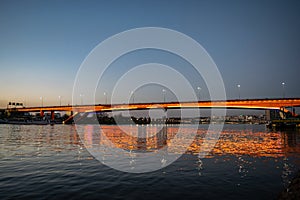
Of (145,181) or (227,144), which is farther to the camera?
(227,144)

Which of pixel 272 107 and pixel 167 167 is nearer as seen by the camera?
pixel 167 167

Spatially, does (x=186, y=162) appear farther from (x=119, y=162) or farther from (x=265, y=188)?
(x=265, y=188)

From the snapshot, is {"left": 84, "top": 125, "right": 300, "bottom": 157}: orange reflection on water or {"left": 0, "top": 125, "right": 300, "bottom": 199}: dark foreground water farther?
{"left": 84, "top": 125, "right": 300, "bottom": 157}: orange reflection on water

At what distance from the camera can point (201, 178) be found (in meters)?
12.6

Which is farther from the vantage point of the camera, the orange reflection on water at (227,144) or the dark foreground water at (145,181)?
the orange reflection on water at (227,144)

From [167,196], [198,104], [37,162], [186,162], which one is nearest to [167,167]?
[186,162]

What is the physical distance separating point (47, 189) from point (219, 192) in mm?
7781

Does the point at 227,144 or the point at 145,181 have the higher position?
the point at 145,181

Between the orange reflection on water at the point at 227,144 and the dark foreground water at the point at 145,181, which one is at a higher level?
the dark foreground water at the point at 145,181

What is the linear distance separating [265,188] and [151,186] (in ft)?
17.5

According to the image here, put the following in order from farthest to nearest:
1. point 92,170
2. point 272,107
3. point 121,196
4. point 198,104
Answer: point 198,104, point 272,107, point 92,170, point 121,196

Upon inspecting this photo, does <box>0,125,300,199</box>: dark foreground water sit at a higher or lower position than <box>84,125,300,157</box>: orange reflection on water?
higher

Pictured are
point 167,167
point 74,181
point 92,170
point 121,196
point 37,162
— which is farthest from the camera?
point 37,162

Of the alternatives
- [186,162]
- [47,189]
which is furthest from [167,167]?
[47,189]
